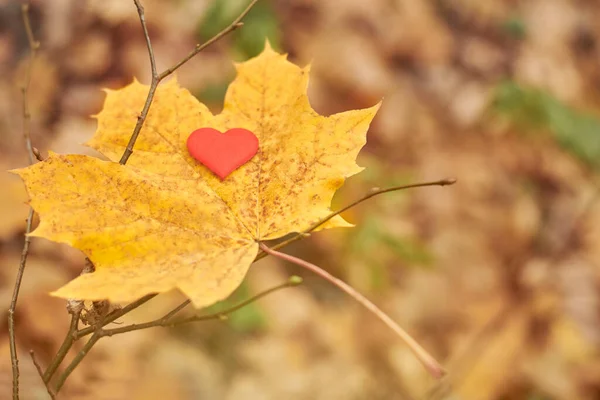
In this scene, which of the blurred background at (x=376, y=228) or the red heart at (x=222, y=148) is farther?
the blurred background at (x=376, y=228)

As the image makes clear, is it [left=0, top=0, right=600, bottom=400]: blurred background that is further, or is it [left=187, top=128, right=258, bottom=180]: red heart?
[left=0, top=0, right=600, bottom=400]: blurred background

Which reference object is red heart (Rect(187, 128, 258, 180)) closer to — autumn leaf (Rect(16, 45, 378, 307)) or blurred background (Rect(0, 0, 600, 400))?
autumn leaf (Rect(16, 45, 378, 307))

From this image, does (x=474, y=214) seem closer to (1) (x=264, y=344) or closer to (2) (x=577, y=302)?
(2) (x=577, y=302)

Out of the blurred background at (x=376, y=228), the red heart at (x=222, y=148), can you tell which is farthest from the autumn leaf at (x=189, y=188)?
the blurred background at (x=376, y=228)

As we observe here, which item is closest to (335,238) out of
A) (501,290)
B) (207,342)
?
(207,342)

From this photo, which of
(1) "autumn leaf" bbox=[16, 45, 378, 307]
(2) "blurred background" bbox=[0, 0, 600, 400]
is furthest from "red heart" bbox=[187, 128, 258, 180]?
(2) "blurred background" bbox=[0, 0, 600, 400]

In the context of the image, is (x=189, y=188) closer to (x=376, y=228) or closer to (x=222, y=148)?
(x=222, y=148)

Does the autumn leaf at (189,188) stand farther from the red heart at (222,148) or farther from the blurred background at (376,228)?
the blurred background at (376,228)

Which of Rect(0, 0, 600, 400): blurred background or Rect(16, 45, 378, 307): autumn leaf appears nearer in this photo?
Rect(16, 45, 378, 307): autumn leaf
